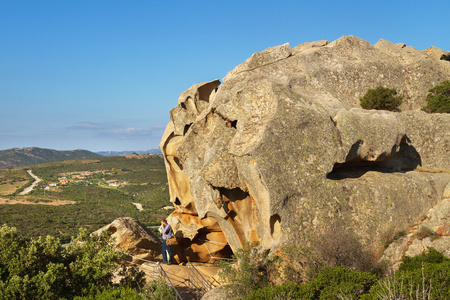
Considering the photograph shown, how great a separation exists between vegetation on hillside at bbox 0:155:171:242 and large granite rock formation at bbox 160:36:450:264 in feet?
123

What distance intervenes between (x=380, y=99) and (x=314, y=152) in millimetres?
7238

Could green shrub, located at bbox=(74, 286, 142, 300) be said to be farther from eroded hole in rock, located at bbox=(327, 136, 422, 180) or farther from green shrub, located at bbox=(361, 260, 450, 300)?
eroded hole in rock, located at bbox=(327, 136, 422, 180)

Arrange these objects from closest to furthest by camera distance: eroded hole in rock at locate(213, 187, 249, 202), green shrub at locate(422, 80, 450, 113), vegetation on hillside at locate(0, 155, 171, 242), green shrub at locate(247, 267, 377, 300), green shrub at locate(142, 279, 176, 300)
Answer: green shrub at locate(247, 267, 377, 300)
green shrub at locate(142, 279, 176, 300)
eroded hole in rock at locate(213, 187, 249, 202)
green shrub at locate(422, 80, 450, 113)
vegetation on hillside at locate(0, 155, 171, 242)

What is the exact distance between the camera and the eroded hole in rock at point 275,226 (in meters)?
14.4

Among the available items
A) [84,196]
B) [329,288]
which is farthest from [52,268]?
[84,196]

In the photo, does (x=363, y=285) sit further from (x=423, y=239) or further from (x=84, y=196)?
(x=84, y=196)

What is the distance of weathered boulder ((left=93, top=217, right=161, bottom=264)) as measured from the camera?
76.0 ft

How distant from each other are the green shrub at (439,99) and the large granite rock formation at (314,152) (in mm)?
620

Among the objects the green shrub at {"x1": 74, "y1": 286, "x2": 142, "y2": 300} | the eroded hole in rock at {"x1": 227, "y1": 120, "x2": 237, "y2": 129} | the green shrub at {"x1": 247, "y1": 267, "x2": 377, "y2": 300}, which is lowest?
the green shrub at {"x1": 74, "y1": 286, "x2": 142, "y2": 300}

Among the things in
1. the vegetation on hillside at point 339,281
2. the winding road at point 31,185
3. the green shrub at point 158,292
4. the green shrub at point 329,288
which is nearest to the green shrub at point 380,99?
the vegetation on hillside at point 339,281

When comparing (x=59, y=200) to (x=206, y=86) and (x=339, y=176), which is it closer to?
(x=206, y=86)

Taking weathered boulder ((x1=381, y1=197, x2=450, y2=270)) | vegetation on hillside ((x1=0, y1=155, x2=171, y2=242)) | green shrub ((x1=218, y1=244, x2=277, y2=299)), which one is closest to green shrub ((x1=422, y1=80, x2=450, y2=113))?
weathered boulder ((x1=381, y1=197, x2=450, y2=270))

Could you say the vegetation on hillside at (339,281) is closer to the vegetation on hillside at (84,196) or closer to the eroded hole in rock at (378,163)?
the eroded hole in rock at (378,163)

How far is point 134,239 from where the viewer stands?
23.6m
